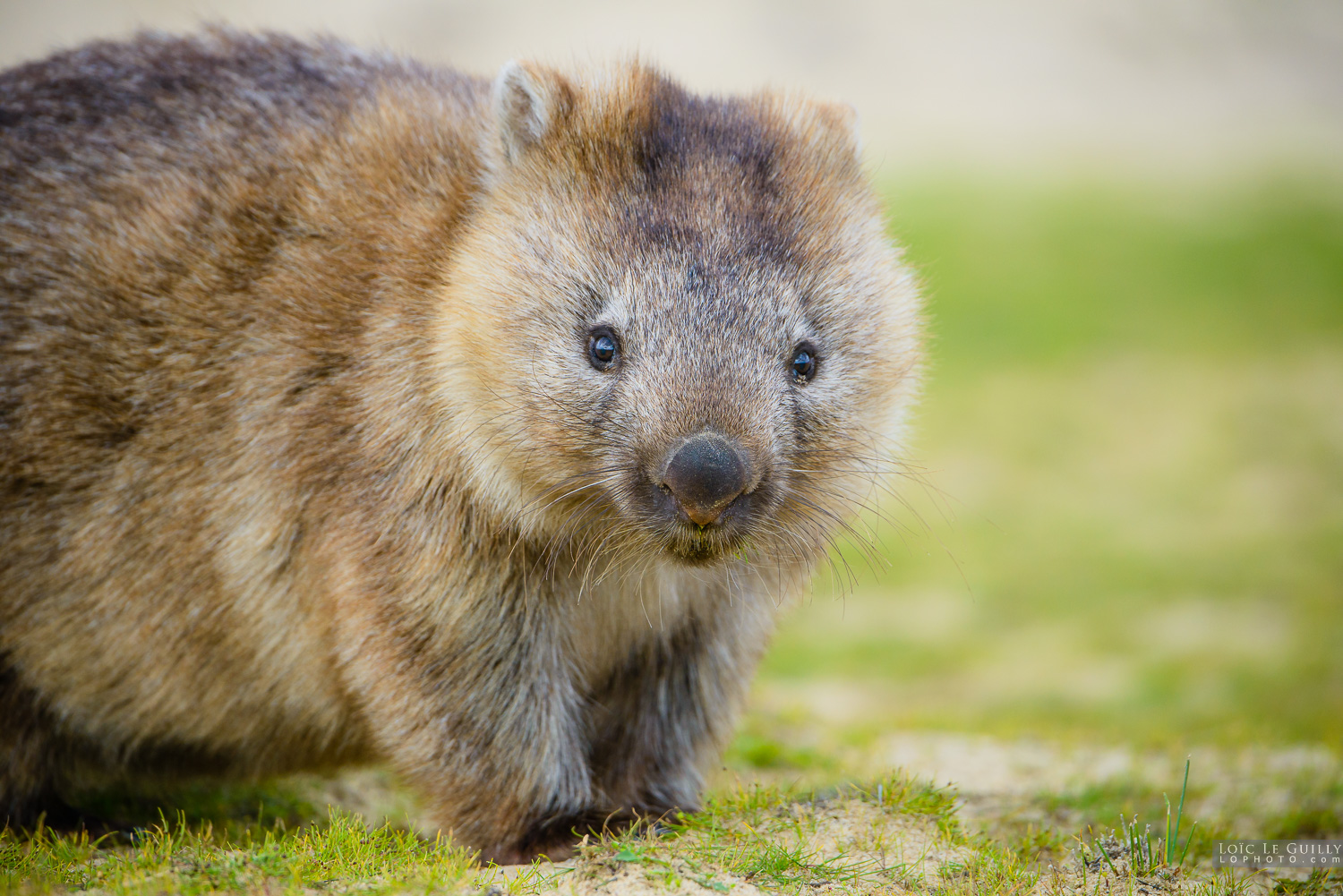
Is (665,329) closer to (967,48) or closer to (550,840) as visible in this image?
(550,840)

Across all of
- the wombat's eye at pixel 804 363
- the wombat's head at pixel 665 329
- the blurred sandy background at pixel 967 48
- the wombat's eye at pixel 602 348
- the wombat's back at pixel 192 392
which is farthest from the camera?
the blurred sandy background at pixel 967 48

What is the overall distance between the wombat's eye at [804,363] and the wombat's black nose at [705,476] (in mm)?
598

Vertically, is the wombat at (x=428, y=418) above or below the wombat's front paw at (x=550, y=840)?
above

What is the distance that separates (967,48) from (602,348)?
29.0 meters

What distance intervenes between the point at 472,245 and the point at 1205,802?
4.60 m

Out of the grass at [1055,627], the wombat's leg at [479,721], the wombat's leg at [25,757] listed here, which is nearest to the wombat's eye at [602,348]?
the wombat's leg at [479,721]

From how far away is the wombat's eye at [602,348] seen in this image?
13.4 ft

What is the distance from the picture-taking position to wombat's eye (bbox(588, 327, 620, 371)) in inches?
161

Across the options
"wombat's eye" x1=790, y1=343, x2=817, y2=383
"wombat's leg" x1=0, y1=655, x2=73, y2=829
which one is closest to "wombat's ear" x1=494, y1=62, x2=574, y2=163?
"wombat's eye" x1=790, y1=343, x2=817, y2=383

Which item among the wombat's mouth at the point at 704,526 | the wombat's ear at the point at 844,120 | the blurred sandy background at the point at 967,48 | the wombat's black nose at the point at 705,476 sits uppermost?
Answer: the blurred sandy background at the point at 967,48

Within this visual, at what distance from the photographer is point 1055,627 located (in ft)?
39.6

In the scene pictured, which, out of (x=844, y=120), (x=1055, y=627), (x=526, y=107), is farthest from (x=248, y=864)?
(x=1055, y=627)

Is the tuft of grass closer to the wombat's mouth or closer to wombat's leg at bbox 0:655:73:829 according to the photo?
wombat's leg at bbox 0:655:73:829

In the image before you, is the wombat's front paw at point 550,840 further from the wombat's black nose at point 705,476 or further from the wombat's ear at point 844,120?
the wombat's ear at point 844,120
